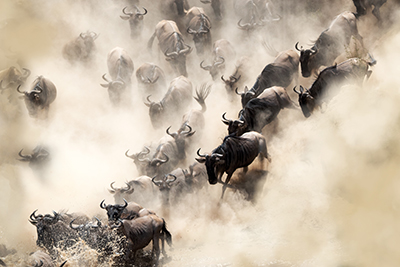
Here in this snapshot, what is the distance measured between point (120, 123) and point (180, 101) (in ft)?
9.38

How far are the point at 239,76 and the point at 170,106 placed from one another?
3.17 m

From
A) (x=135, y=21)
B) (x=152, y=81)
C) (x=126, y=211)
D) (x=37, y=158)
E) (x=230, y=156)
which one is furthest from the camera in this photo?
(x=135, y=21)

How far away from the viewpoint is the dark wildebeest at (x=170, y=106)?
18188 mm

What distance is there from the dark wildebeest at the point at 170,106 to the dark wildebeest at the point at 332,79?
5081mm

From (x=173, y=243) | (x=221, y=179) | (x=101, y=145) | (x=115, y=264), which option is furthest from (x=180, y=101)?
(x=115, y=264)

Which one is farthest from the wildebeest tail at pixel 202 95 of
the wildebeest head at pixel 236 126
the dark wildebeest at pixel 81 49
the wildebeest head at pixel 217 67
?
the dark wildebeest at pixel 81 49

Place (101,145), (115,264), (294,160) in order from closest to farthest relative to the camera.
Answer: (115,264)
(294,160)
(101,145)

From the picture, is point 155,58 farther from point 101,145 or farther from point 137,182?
point 137,182

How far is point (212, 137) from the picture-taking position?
16.8 meters

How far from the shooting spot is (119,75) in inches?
806

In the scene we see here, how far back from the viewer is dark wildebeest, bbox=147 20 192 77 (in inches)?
823

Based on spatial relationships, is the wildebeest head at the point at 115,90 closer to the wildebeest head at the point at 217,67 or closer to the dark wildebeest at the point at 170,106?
the dark wildebeest at the point at 170,106

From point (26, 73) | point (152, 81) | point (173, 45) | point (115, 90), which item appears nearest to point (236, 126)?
point (152, 81)

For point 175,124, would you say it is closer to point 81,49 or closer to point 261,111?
point 261,111
